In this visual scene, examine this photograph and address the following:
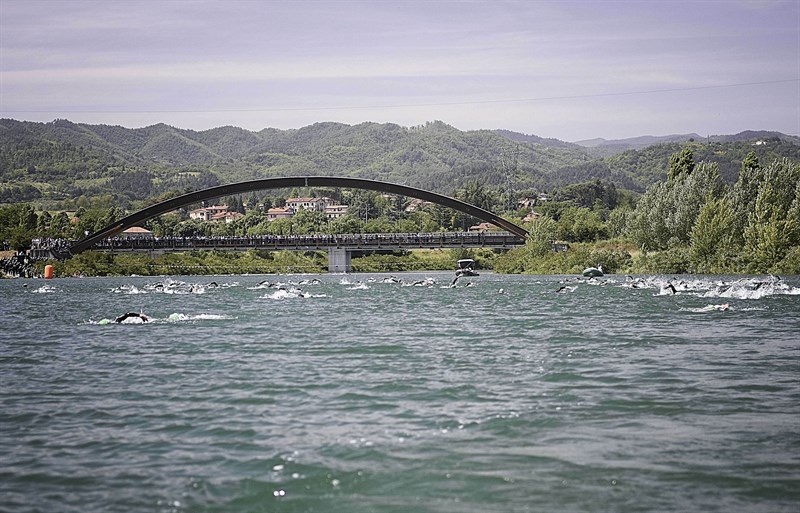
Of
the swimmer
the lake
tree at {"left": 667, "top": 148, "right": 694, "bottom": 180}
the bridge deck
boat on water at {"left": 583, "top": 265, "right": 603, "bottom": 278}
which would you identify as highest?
tree at {"left": 667, "top": 148, "right": 694, "bottom": 180}

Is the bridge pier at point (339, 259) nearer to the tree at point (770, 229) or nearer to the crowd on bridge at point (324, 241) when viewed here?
the crowd on bridge at point (324, 241)

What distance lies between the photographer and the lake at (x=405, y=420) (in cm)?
1137

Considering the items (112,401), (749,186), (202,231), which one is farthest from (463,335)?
(202,231)

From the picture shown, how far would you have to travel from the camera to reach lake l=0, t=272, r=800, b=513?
448 inches

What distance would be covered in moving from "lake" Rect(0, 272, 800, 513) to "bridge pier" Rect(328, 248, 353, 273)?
4155 inches

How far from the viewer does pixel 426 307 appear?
159 ft

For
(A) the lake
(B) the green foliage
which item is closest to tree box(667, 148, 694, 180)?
(B) the green foliage

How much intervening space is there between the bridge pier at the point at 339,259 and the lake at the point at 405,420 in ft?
346

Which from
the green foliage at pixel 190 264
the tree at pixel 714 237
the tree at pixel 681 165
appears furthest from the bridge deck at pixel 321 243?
the tree at pixel 714 237

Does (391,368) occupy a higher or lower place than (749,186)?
lower

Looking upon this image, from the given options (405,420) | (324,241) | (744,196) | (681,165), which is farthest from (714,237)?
(405,420)

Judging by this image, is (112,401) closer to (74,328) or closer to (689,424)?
(689,424)

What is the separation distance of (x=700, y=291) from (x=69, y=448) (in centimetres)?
5230

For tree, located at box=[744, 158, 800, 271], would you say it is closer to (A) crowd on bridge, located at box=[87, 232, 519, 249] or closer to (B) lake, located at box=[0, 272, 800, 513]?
(A) crowd on bridge, located at box=[87, 232, 519, 249]
